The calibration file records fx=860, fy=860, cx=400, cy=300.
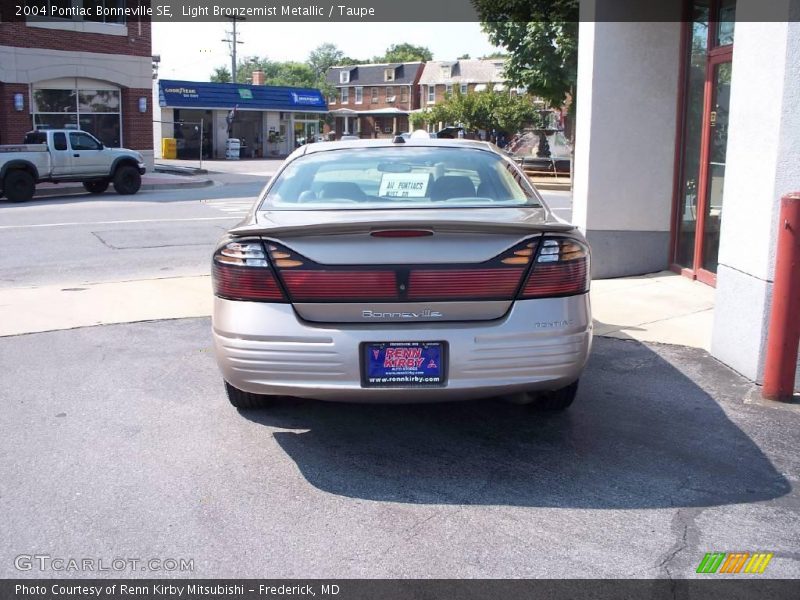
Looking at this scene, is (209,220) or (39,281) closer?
(39,281)

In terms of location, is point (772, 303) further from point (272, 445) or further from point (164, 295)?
point (164, 295)

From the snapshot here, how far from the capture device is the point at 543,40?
2634 centimetres

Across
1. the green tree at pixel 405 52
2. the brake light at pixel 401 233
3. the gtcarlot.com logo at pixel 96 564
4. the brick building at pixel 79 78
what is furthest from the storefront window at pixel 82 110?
the green tree at pixel 405 52

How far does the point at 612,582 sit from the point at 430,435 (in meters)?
1.73

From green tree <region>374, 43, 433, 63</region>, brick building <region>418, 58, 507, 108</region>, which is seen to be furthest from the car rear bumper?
green tree <region>374, 43, 433, 63</region>

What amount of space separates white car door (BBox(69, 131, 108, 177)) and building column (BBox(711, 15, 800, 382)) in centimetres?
1924

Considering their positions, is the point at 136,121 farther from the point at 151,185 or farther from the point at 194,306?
the point at 194,306

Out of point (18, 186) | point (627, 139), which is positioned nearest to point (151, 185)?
point (18, 186)

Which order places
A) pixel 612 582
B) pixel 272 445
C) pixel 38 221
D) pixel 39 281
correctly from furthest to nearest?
pixel 38 221 → pixel 39 281 → pixel 272 445 → pixel 612 582

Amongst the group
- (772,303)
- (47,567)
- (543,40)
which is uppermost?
(543,40)

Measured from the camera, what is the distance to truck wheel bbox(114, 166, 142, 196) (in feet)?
76.9

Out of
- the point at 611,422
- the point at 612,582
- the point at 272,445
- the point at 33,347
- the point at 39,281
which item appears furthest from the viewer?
the point at 39,281

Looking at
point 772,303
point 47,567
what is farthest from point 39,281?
point 772,303

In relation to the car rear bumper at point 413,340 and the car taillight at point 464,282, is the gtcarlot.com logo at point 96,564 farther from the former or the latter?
the car taillight at point 464,282
